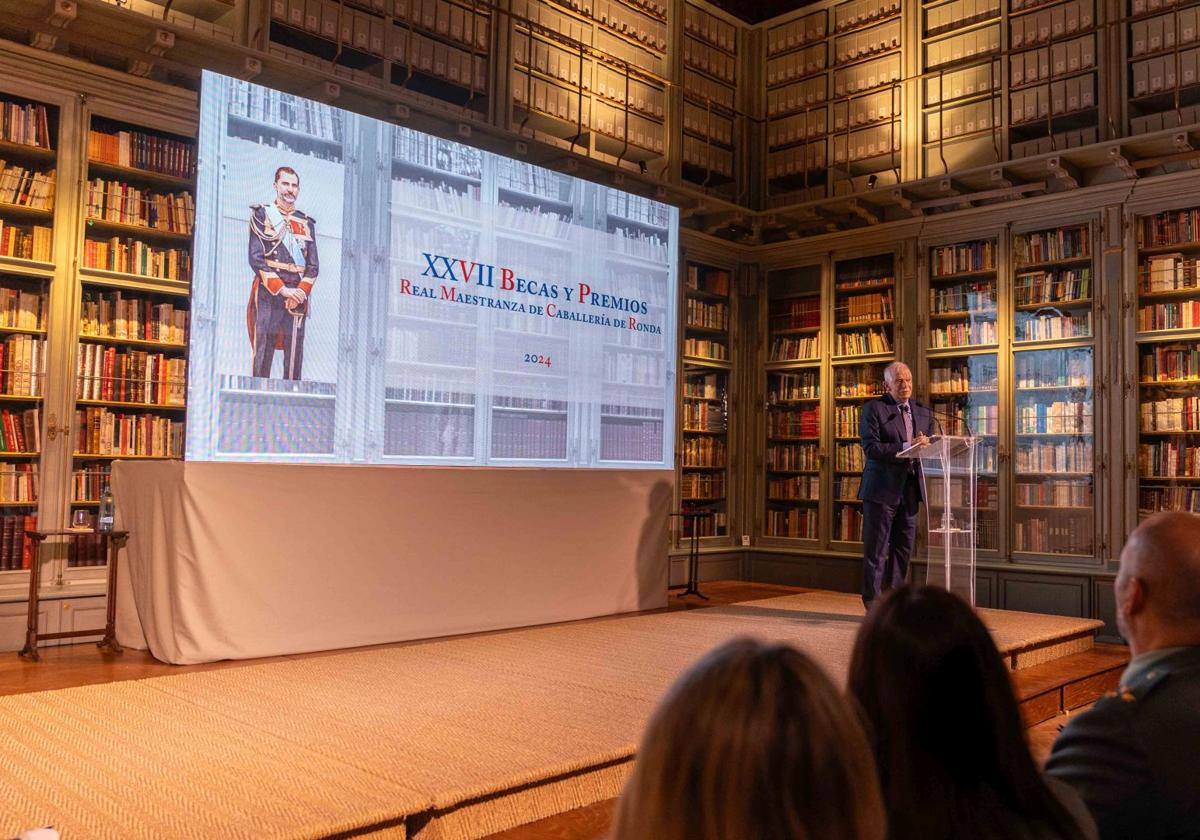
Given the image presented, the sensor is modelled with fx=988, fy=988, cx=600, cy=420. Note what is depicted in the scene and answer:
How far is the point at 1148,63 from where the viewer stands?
6.37m

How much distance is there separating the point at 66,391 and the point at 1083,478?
6.00 meters

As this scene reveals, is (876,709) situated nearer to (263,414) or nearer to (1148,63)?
(263,414)

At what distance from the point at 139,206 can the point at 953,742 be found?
522 centimetres

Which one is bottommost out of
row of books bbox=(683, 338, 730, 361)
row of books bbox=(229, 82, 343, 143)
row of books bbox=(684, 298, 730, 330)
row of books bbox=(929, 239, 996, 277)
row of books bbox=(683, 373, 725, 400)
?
row of books bbox=(683, 373, 725, 400)

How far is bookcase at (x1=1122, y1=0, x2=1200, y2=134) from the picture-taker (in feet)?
20.3

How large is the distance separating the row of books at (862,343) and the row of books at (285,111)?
13.6 feet

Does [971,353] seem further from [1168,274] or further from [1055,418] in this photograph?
[1168,274]

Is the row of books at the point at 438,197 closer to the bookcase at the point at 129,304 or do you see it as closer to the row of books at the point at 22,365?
the bookcase at the point at 129,304

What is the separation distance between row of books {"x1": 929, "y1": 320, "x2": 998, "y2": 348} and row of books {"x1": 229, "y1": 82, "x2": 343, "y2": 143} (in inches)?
172

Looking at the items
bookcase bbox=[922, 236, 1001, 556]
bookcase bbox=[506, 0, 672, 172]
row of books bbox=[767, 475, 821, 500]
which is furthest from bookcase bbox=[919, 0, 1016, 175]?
row of books bbox=[767, 475, 821, 500]

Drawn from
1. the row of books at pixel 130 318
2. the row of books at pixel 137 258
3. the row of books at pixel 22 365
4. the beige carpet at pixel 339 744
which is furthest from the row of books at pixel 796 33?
the row of books at pixel 22 365

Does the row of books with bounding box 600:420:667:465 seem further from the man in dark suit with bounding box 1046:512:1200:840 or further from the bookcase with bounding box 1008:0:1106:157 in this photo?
the man in dark suit with bounding box 1046:512:1200:840

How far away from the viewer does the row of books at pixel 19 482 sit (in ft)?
15.5

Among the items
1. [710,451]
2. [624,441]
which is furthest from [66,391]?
[710,451]
